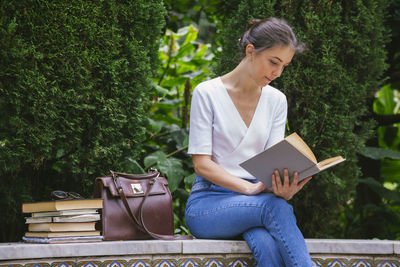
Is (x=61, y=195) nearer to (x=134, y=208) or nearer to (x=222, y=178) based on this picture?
(x=134, y=208)

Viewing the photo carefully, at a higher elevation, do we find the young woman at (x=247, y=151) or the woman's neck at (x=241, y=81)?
the woman's neck at (x=241, y=81)

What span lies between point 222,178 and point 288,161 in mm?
399

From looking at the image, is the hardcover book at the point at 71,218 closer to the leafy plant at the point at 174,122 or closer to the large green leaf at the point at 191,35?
the leafy plant at the point at 174,122

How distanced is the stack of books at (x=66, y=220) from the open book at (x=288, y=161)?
2.70 ft

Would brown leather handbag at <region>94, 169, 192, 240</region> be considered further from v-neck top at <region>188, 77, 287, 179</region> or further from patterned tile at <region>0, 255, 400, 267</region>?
v-neck top at <region>188, 77, 287, 179</region>

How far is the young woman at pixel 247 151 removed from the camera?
244 centimetres

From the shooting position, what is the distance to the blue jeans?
2.40 m

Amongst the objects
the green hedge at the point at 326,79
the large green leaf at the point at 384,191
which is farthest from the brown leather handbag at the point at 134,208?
the large green leaf at the point at 384,191

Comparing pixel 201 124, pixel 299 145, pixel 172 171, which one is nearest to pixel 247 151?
pixel 201 124

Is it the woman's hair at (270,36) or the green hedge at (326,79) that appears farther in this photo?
the green hedge at (326,79)

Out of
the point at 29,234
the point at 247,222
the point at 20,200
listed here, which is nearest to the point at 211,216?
the point at 247,222

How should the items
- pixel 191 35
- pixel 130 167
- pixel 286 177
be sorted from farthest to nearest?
pixel 191 35
pixel 130 167
pixel 286 177

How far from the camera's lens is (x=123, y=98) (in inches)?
124

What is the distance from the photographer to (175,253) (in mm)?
2582
